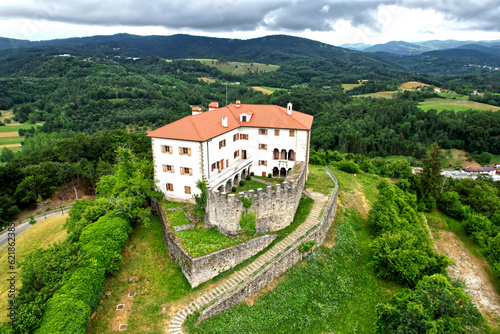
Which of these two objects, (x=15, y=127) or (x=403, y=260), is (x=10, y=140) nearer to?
(x=15, y=127)

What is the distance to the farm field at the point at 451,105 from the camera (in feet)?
476

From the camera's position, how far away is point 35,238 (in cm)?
4194

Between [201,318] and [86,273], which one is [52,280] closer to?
[86,273]

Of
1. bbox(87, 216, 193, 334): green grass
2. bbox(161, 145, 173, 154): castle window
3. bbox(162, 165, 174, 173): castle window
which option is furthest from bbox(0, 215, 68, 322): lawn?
bbox(161, 145, 173, 154): castle window

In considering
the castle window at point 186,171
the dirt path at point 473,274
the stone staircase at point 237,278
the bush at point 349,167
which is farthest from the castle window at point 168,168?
the dirt path at point 473,274

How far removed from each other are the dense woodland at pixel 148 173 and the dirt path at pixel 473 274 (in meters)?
2.28

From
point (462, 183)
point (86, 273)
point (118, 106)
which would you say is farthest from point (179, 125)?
point (118, 106)

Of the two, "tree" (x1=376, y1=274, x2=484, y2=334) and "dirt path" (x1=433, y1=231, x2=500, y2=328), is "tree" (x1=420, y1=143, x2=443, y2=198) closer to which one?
"dirt path" (x1=433, y1=231, x2=500, y2=328)

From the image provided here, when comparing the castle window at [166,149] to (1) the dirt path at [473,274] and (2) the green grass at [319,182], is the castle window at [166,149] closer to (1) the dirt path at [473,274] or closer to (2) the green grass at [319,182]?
(2) the green grass at [319,182]

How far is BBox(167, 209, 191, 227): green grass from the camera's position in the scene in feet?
104

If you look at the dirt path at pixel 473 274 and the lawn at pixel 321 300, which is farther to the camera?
the dirt path at pixel 473 274

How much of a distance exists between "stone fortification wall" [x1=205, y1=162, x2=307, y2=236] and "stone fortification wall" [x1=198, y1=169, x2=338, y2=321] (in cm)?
327

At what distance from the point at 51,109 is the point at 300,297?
153 m

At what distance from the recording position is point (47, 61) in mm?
196375
